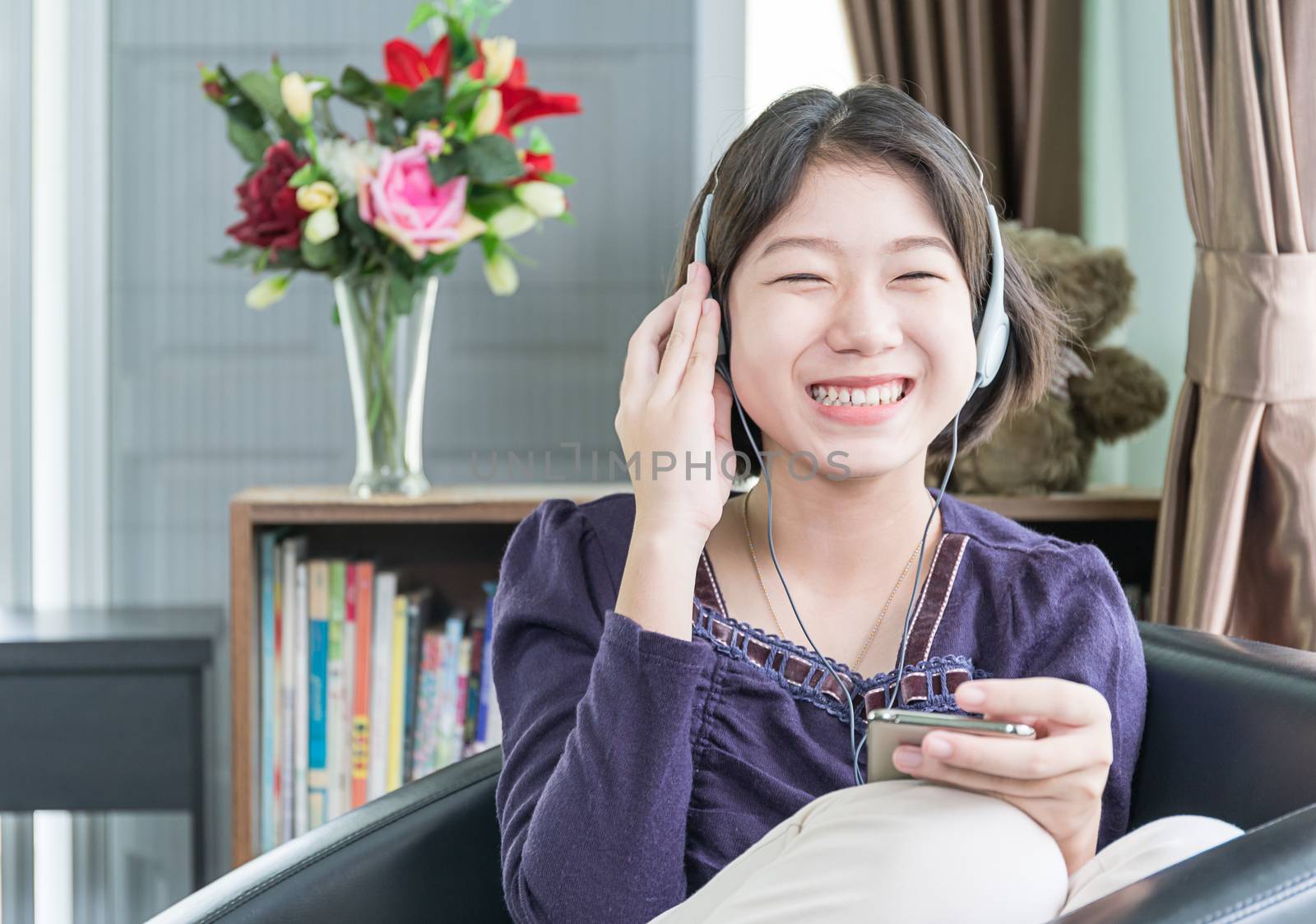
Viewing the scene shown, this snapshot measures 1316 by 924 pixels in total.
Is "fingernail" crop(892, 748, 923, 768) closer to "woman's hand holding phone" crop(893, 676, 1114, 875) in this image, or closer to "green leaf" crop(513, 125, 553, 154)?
"woman's hand holding phone" crop(893, 676, 1114, 875)

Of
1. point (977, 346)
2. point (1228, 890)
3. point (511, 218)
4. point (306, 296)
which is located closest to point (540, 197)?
point (511, 218)

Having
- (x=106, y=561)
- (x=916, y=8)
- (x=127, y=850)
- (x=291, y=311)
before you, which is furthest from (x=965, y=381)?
(x=127, y=850)

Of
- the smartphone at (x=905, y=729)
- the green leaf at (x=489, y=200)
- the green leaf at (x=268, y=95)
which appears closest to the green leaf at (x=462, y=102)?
the green leaf at (x=489, y=200)

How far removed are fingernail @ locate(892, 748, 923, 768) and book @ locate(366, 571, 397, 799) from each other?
1141 millimetres

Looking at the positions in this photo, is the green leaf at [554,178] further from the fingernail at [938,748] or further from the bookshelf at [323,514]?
the fingernail at [938,748]

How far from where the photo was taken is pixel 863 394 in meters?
0.92

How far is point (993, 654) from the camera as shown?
0.97 metres

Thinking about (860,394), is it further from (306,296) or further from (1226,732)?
(306,296)

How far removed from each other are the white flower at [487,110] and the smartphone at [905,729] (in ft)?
3.65

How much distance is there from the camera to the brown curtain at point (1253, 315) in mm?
1290

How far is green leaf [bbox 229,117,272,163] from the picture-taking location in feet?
5.49

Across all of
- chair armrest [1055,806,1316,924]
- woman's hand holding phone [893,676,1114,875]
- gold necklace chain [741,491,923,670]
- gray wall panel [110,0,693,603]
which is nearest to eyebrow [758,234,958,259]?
gold necklace chain [741,491,923,670]

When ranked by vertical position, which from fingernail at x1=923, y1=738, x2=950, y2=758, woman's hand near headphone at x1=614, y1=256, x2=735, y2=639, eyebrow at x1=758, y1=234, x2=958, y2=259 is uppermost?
eyebrow at x1=758, y1=234, x2=958, y2=259

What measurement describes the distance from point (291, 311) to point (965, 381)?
1.44 meters
